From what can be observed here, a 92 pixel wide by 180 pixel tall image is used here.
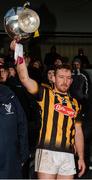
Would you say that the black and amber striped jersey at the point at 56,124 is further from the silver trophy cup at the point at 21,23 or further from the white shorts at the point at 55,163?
the silver trophy cup at the point at 21,23

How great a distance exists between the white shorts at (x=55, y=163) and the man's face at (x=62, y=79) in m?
0.60

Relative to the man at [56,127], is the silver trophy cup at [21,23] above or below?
above

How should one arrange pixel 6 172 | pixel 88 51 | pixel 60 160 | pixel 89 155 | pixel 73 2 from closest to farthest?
pixel 6 172, pixel 60 160, pixel 89 155, pixel 73 2, pixel 88 51

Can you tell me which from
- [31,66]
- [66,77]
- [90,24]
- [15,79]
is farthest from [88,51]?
[66,77]

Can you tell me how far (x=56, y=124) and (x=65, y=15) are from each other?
8.20m

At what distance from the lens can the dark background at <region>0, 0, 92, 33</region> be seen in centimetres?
1152

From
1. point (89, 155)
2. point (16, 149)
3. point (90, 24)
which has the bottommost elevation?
point (89, 155)

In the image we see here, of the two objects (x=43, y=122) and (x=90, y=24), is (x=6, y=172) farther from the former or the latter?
(x=90, y=24)

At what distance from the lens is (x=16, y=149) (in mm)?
3568

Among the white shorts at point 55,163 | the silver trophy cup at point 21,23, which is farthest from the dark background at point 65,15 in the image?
the white shorts at point 55,163

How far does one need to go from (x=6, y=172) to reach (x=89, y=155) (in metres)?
→ 2.29

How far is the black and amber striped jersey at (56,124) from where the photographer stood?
3.88 m

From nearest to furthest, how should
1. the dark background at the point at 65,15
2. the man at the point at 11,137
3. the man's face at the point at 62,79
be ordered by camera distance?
1. the man at the point at 11,137
2. the man's face at the point at 62,79
3. the dark background at the point at 65,15

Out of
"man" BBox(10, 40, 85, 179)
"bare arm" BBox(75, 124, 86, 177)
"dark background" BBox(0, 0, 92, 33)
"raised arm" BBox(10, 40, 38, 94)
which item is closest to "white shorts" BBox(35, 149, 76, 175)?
"man" BBox(10, 40, 85, 179)
